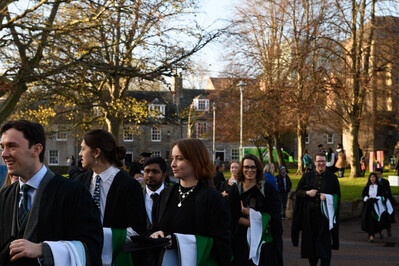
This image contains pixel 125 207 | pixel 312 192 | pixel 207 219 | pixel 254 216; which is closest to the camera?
pixel 207 219

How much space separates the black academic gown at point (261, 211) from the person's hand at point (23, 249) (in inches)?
212

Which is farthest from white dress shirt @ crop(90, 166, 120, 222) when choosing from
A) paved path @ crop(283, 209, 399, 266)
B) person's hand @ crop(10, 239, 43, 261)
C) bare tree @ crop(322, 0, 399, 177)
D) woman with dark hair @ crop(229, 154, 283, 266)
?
bare tree @ crop(322, 0, 399, 177)

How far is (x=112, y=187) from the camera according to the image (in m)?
6.14

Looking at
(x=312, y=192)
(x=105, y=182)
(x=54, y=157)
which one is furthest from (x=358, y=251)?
(x=54, y=157)

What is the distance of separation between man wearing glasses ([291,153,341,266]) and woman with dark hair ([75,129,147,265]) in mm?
6386

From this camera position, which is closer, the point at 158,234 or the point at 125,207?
the point at 158,234

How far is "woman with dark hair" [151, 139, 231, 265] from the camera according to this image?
5.89 metres

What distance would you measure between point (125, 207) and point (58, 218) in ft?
6.79

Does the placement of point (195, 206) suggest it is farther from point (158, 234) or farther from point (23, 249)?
point (23, 249)

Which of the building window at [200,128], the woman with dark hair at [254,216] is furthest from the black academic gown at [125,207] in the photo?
the building window at [200,128]

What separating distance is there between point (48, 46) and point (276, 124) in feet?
85.9

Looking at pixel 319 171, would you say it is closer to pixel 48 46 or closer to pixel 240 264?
pixel 240 264

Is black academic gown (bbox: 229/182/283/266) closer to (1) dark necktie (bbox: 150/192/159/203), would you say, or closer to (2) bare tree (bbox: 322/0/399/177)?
(1) dark necktie (bbox: 150/192/159/203)

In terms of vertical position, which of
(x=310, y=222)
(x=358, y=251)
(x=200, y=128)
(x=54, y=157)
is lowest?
(x=358, y=251)
